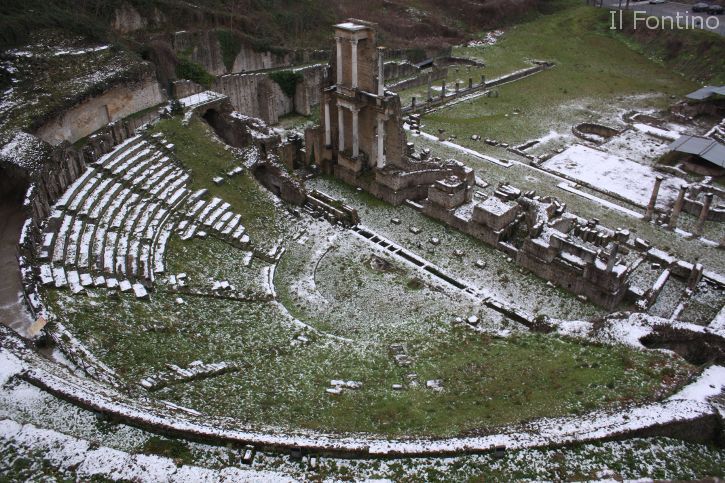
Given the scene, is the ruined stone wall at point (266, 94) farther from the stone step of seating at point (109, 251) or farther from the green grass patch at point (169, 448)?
the green grass patch at point (169, 448)

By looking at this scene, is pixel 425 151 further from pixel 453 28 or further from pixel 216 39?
pixel 453 28

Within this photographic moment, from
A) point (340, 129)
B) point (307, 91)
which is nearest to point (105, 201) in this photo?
point (340, 129)

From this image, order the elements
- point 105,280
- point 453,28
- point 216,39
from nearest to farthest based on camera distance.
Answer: point 105,280 → point 216,39 → point 453,28

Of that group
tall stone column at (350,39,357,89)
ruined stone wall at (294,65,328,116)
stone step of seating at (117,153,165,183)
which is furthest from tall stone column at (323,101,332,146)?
ruined stone wall at (294,65,328,116)

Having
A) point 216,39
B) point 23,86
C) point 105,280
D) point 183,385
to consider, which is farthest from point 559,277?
point 216,39

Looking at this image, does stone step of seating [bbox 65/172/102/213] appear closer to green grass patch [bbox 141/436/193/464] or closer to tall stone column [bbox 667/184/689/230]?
green grass patch [bbox 141/436/193/464]

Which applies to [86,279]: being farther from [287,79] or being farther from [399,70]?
[399,70]
